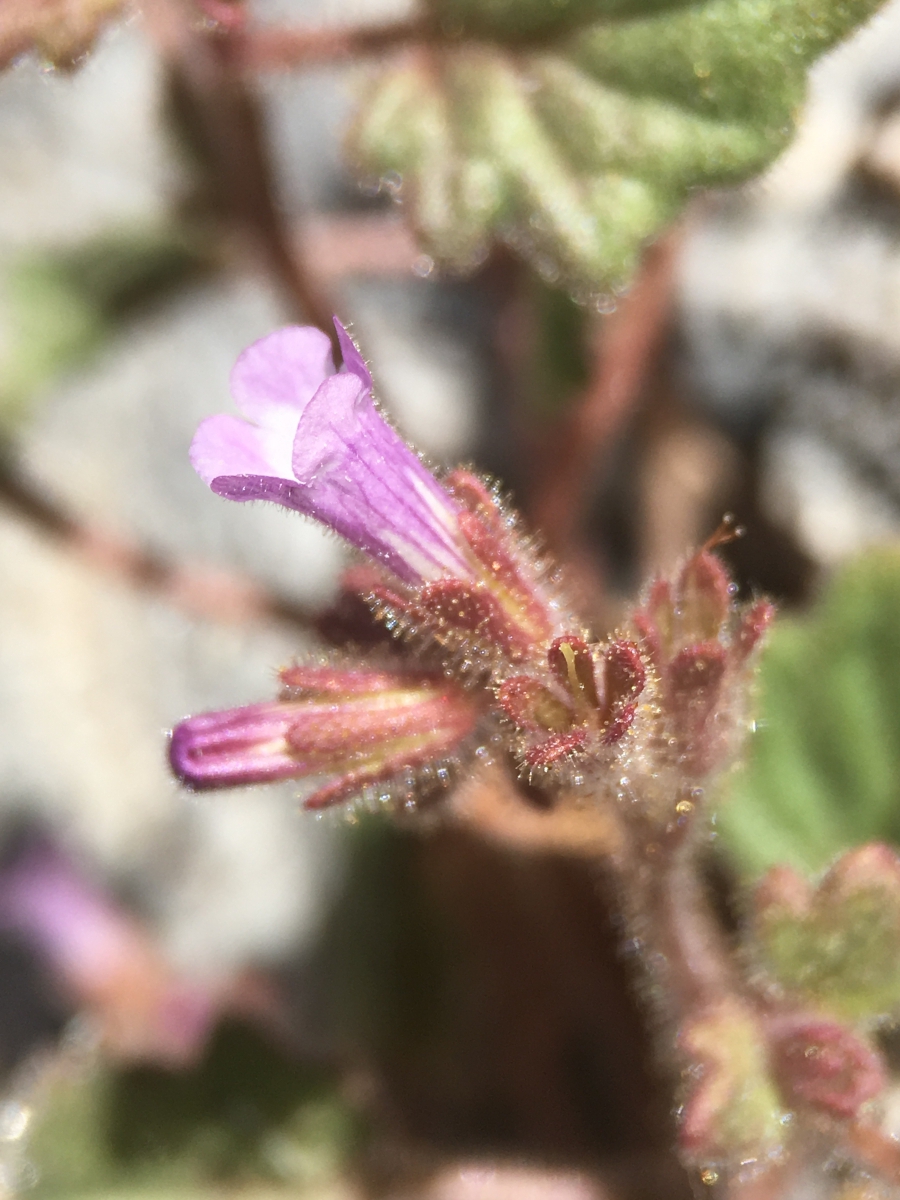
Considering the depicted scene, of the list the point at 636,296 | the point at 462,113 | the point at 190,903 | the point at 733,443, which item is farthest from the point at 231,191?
the point at 190,903

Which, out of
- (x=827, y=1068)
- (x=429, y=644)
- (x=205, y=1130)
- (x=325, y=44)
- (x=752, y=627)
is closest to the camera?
(x=752, y=627)

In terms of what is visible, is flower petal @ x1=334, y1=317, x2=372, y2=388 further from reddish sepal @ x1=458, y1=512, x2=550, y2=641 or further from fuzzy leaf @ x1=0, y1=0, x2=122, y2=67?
fuzzy leaf @ x1=0, y1=0, x2=122, y2=67

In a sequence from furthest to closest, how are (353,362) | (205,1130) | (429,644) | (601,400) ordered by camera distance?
(601,400), (205,1130), (429,644), (353,362)

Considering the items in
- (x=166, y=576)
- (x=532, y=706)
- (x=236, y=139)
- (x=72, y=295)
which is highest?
(x=72, y=295)

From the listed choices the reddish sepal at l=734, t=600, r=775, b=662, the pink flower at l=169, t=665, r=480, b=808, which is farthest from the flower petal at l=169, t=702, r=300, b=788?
the reddish sepal at l=734, t=600, r=775, b=662

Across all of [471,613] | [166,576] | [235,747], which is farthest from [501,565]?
[166,576]

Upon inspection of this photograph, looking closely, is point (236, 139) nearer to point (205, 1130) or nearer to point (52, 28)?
point (52, 28)

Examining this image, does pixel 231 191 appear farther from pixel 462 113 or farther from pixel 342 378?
pixel 342 378
